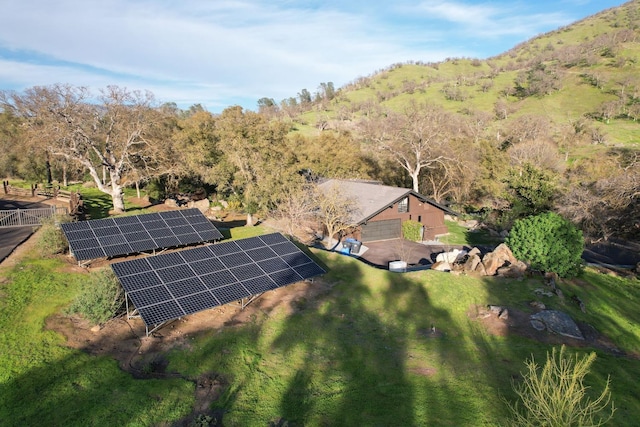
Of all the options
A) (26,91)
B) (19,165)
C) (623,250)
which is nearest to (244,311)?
(26,91)

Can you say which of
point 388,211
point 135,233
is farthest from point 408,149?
point 135,233

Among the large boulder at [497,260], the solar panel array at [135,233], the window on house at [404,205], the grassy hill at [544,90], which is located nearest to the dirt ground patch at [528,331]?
the large boulder at [497,260]

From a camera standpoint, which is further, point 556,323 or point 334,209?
point 334,209

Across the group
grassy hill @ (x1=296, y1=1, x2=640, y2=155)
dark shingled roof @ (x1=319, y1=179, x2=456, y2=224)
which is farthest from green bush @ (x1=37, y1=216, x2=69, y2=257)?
grassy hill @ (x1=296, y1=1, x2=640, y2=155)

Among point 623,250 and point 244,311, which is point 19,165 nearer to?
point 244,311

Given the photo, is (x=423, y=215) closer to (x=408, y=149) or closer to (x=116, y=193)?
(x=408, y=149)

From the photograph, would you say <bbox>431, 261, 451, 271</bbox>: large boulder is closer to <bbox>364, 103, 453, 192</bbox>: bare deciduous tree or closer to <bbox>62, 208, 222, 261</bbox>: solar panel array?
<bbox>62, 208, 222, 261</bbox>: solar panel array

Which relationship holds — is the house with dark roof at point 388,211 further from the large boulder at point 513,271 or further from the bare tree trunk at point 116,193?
the bare tree trunk at point 116,193
